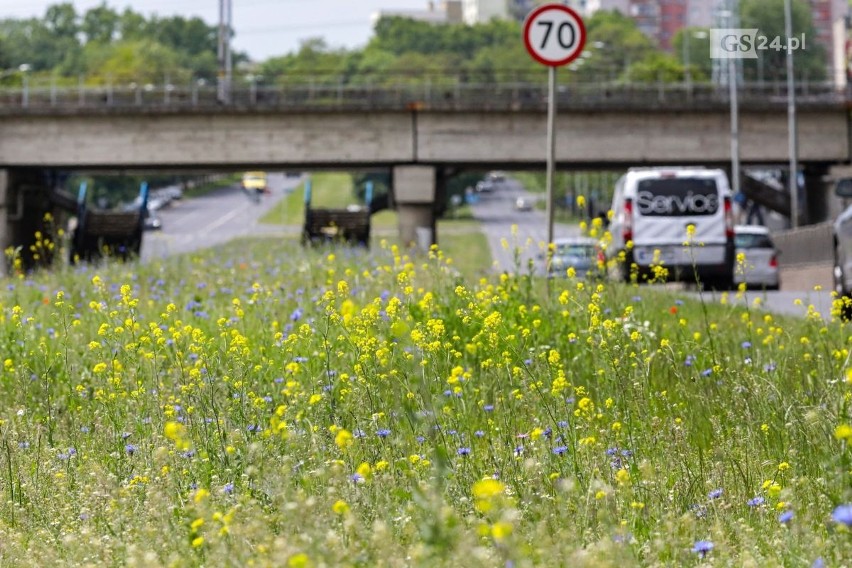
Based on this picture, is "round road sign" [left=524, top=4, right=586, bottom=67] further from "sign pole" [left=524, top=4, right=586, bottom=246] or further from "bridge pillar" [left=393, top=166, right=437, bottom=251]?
"bridge pillar" [left=393, top=166, right=437, bottom=251]

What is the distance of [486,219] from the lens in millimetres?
137625

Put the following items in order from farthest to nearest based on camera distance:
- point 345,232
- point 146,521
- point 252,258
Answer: point 345,232
point 252,258
point 146,521

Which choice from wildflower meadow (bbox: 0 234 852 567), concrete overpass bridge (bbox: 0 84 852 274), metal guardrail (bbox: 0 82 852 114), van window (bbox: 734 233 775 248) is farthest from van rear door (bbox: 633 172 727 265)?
metal guardrail (bbox: 0 82 852 114)

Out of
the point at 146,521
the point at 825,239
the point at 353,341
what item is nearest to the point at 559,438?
the point at 353,341

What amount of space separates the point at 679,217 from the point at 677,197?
0.47 m

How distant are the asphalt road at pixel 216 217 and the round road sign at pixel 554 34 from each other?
74.9 m

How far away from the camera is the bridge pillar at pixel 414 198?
57938 millimetres

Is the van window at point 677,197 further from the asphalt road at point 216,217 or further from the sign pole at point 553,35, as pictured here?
the asphalt road at point 216,217

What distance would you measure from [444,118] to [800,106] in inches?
475

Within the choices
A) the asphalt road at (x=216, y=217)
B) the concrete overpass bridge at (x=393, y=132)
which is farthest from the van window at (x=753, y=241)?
the asphalt road at (x=216, y=217)

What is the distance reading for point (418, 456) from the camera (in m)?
6.59

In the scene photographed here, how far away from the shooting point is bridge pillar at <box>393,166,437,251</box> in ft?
190

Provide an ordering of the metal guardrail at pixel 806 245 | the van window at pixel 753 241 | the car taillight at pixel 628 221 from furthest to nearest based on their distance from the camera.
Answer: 1. the metal guardrail at pixel 806 245
2. the van window at pixel 753 241
3. the car taillight at pixel 628 221

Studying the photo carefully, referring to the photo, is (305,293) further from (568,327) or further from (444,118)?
(444,118)
